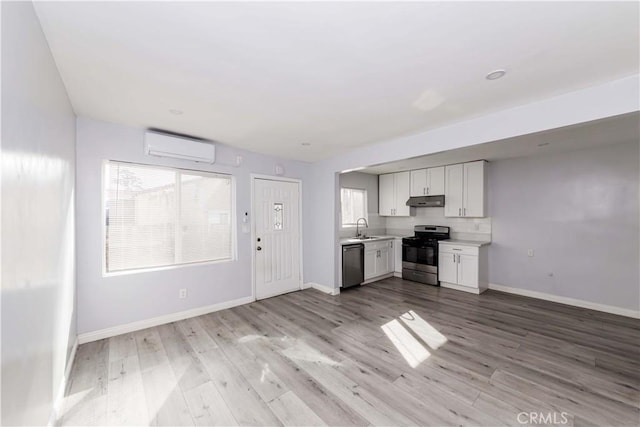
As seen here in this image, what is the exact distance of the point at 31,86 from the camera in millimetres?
1369

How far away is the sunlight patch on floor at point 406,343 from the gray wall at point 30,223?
105 inches

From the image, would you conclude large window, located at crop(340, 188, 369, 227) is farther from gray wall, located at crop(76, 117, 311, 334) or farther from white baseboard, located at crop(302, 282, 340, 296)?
gray wall, located at crop(76, 117, 311, 334)

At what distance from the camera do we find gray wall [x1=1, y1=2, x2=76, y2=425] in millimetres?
1056

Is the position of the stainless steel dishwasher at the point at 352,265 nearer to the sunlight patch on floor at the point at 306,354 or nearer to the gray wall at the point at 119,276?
the gray wall at the point at 119,276

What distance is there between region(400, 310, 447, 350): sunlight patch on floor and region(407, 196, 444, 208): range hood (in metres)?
2.41

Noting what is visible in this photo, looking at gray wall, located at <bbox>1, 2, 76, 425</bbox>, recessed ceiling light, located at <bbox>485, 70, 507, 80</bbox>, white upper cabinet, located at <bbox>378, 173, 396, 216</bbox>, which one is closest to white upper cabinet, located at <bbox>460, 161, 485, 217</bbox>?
white upper cabinet, located at <bbox>378, 173, 396, 216</bbox>

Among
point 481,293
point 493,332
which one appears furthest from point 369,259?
point 493,332

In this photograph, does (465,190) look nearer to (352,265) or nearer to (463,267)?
(463,267)

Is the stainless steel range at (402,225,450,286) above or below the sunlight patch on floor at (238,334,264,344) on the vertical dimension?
above

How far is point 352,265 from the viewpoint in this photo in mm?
4938

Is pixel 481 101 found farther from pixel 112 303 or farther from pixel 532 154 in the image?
pixel 112 303

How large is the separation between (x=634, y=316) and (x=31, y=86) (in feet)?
21.5

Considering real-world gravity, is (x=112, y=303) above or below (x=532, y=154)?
below

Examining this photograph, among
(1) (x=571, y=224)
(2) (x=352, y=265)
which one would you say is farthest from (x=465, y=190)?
(2) (x=352, y=265)
